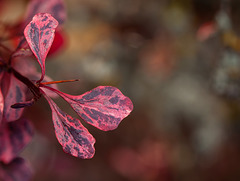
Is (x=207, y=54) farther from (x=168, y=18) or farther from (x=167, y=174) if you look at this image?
(x=167, y=174)

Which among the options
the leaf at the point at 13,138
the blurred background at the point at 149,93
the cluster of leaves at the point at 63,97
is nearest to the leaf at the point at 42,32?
the cluster of leaves at the point at 63,97

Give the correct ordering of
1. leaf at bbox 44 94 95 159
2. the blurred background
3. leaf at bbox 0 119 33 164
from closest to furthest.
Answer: leaf at bbox 44 94 95 159
leaf at bbox 0 119 33 164
the blurred background

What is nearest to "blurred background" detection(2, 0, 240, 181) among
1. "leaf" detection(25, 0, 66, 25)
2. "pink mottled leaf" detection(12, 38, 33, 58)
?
"leaf" detection(25, 0, 66, 25)

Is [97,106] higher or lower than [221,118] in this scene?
higher

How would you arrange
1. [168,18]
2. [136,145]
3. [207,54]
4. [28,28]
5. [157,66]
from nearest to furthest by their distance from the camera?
1. [28,28]
2. [207,54]
3. [168,18]
4. [157,66]
5. [136,145]

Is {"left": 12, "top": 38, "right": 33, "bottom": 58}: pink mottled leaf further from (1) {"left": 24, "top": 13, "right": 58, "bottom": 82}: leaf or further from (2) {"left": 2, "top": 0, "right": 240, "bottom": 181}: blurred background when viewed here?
(2) {"left": 2, "top": 0, "right": 240, "bottom": 181}: blurred background

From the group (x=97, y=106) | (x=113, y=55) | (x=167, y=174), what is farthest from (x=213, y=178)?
(x=97, y=106)
